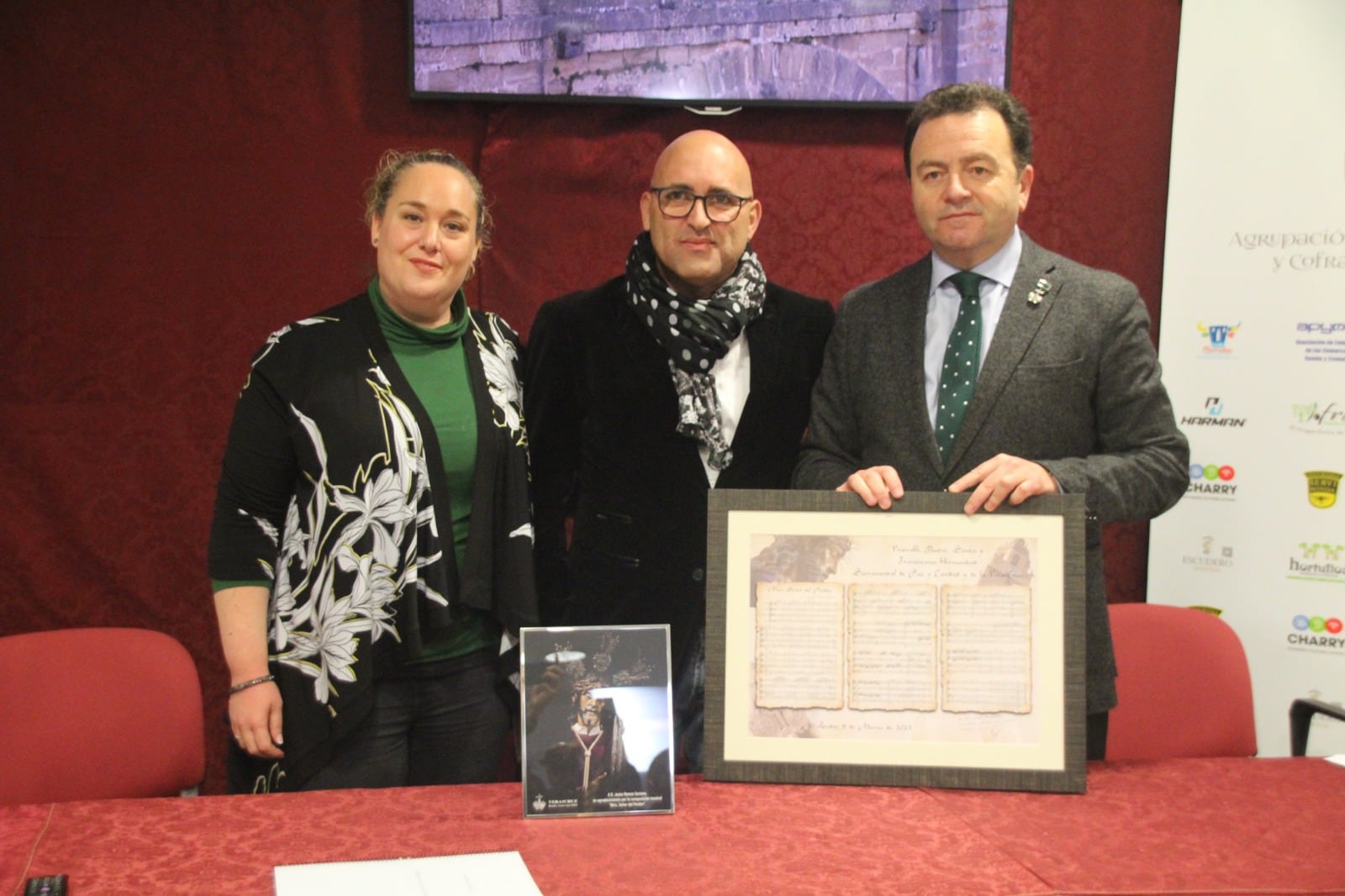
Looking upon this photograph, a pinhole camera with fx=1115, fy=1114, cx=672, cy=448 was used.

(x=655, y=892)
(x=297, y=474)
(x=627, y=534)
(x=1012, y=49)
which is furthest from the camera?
(x=1012, y=49)

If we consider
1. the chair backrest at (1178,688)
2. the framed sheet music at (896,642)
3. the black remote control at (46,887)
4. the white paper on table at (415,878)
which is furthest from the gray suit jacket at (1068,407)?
the black remote control at (46,887)

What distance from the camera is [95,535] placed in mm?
3311

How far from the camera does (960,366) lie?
2061 millimetres

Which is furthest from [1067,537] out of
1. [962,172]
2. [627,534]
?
[627,534]

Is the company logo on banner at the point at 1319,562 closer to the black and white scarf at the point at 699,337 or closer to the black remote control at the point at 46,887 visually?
the black and white scarf at the point at 699,337

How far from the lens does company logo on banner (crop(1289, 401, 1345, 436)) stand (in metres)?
3.36

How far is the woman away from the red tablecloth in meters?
0.38

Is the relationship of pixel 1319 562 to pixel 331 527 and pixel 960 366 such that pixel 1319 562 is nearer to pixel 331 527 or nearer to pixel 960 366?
pixel 960 366

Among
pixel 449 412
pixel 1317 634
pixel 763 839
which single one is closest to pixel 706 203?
pixel 449 412

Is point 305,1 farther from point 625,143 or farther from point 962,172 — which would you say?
point 962,172

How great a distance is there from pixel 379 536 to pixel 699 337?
0.74m

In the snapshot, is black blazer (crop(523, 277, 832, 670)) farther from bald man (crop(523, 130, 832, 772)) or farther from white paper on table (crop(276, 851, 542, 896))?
white paper on table (crop(276, 851, 542, 896))

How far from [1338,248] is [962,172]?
6.40ft

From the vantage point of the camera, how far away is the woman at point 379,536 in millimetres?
2068
